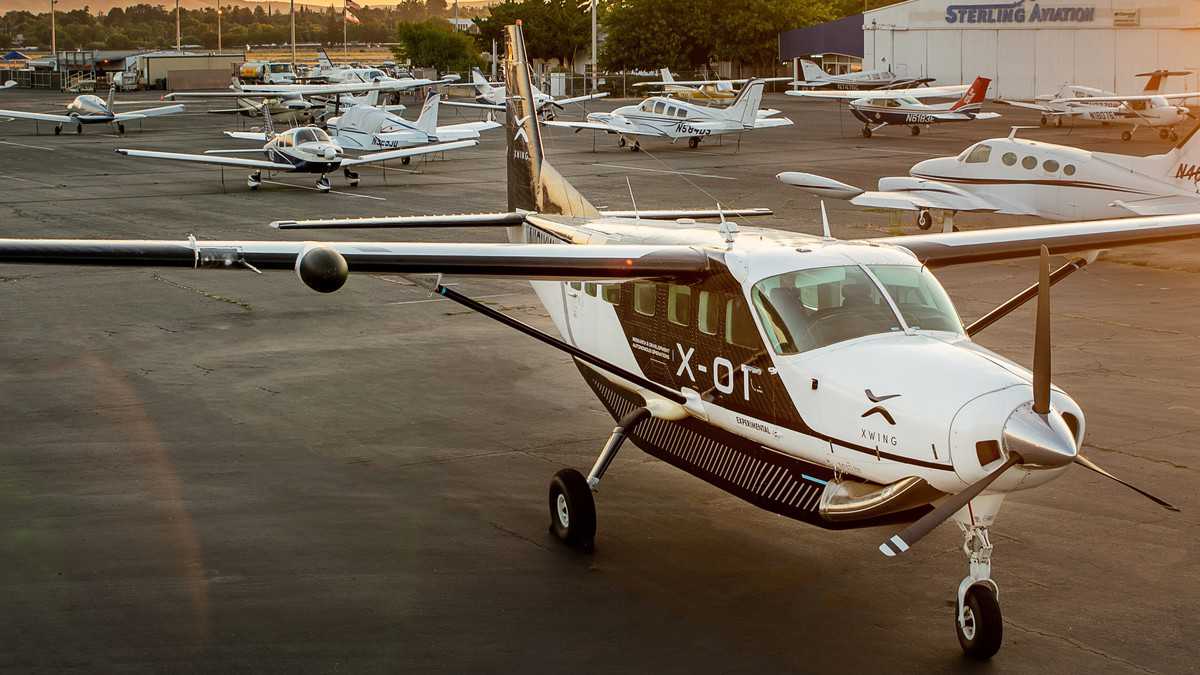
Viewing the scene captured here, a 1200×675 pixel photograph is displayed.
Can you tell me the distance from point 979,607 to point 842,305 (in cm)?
240

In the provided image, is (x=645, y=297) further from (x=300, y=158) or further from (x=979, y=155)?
(x=300, y=158)

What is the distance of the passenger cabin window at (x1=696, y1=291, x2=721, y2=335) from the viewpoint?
10414mm

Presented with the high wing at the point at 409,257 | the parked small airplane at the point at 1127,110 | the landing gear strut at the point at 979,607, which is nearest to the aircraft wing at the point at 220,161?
the parked small airplane at the point at 1127,110

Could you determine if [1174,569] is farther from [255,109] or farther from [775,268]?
[255,109]

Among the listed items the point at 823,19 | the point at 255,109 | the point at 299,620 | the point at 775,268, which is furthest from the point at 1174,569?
the point at 823,19

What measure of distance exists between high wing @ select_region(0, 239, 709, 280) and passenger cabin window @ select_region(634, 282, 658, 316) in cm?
56

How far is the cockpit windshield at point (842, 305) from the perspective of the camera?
9.47 meters

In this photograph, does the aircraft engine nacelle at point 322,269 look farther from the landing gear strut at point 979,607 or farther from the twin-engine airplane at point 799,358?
the landing gear strut at point 979,607

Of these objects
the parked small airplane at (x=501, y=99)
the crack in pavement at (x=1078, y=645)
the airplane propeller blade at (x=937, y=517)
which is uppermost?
the parked small airplane at (x=501, y=99)

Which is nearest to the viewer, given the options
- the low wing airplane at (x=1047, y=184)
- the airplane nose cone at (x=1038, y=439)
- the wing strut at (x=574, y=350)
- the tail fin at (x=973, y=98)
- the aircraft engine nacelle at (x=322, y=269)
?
the airplane nose cone at (x=1038, y=439)

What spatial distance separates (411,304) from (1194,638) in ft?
50.4

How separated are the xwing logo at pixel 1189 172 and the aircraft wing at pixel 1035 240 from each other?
1376 centimetres

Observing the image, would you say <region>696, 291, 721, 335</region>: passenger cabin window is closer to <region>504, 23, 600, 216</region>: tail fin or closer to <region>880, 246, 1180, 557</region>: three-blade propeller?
<region>880, 246, 1180, 557</region>: three-blade propeller

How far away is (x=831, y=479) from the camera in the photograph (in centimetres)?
944
